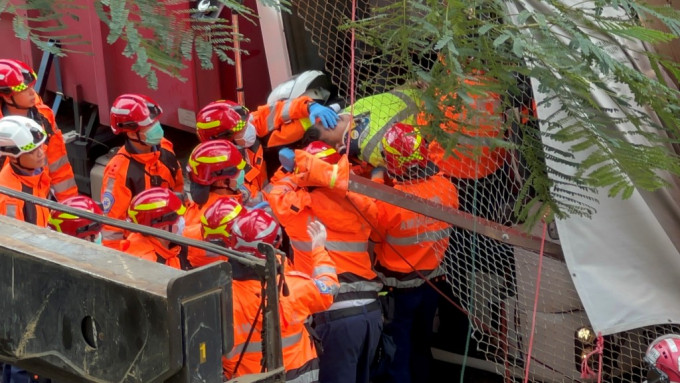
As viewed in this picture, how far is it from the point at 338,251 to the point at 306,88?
48.7 inches

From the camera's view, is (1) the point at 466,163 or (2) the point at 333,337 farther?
(2) the point at 333,337

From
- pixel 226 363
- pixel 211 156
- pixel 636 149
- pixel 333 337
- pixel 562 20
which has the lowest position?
pixel 333 337

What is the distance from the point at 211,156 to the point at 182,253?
0.53m

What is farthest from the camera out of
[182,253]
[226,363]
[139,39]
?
[182,253]

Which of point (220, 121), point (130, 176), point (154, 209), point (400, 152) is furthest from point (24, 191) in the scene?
point (400, 152)

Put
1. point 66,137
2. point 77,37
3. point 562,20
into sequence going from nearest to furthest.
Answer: point 77,37, point 562,20, point 66,137

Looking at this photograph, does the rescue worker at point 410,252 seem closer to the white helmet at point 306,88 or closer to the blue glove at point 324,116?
the blue glove at point 324,116

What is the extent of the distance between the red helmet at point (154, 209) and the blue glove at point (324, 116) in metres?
1.07

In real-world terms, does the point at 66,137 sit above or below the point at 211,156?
below

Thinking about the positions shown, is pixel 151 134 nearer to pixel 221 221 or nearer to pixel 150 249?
pixel 150 249

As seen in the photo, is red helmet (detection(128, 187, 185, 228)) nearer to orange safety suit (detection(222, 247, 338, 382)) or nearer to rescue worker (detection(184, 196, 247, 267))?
rescue worker (detection(184, 196, 247, 267))

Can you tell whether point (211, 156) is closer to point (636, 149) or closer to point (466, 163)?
point (466, 163)

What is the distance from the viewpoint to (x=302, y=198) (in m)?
5.07

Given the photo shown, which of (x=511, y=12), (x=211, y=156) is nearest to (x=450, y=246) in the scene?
(x=211, y=156)
